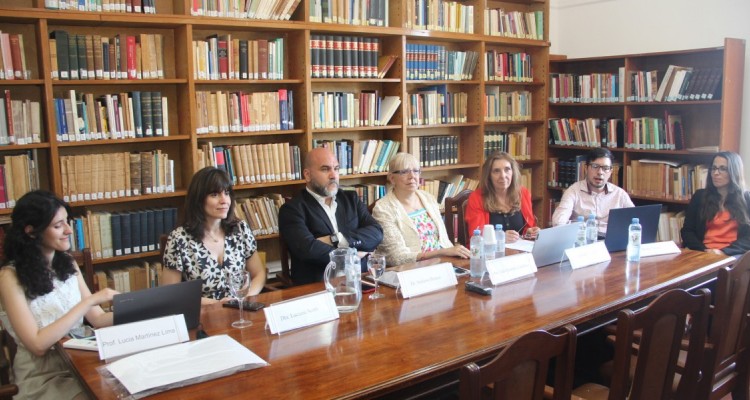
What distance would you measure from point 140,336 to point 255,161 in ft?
7.88

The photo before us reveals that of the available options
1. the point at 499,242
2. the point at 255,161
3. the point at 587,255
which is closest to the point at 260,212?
the point at 255,161

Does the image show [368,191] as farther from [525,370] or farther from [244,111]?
[525,370]

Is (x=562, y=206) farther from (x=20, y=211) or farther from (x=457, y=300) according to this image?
(x=20, y=211)

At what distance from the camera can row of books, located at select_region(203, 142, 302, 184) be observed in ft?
13.4

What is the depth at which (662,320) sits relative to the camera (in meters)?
A: 1.96

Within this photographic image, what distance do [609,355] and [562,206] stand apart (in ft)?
4.41

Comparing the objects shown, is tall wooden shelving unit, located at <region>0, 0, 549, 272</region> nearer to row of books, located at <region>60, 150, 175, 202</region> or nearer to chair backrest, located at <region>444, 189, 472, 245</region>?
row of books, located at <region>60, 150, 175, 202</region>

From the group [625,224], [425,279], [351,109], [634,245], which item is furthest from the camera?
[351,109]

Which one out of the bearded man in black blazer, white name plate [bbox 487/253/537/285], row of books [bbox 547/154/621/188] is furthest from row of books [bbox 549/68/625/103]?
white name plate [bbox 487/253/537/285]

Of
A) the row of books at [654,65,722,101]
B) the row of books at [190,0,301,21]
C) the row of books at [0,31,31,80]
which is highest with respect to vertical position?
the row of books at [190,0,301,21]

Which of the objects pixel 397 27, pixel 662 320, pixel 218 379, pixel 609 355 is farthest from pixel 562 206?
pixel 218 379

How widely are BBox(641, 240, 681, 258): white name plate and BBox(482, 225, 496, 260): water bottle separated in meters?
0.80

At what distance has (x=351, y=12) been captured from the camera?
4.52 m

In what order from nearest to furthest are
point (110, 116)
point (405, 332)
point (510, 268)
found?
1. point (405, 332)
2. point (510, 268)
3. point (110, 116)
